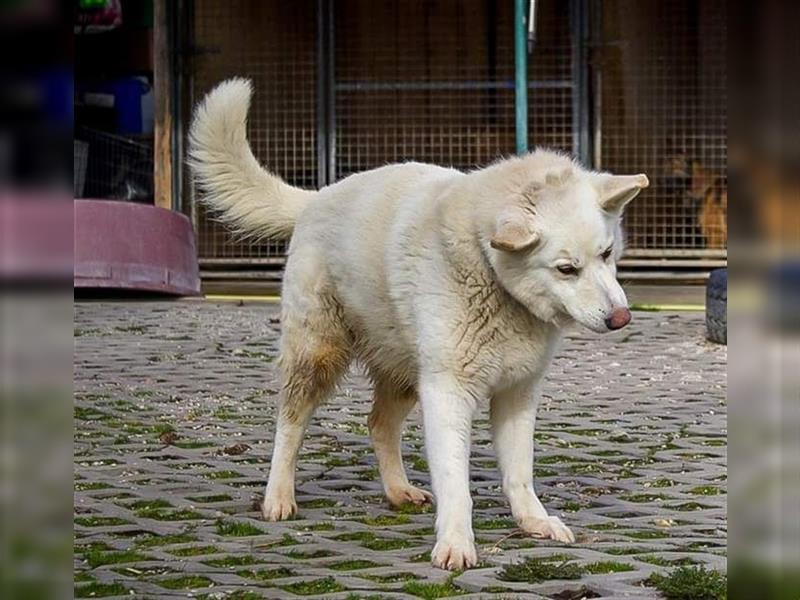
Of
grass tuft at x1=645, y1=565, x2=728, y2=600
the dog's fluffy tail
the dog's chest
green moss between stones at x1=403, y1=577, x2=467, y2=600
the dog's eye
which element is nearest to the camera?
grass tuft at x1=645, y1=565, x2=728, y2=600

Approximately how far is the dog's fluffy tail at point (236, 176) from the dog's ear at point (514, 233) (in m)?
1.37

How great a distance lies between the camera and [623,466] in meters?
5.23

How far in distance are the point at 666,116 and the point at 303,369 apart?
777cm

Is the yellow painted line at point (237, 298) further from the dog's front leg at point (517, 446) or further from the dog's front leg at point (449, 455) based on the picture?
the dog's front leg at point (449, 455)

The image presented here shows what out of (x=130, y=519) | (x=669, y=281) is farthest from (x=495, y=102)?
(x=130, y=519)

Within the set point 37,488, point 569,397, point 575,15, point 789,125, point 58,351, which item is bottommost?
point 569,397

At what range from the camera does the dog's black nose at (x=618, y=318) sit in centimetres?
373

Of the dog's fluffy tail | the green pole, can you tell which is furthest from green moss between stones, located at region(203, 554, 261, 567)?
the green pole

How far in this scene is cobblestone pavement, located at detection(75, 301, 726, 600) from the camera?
3.50 meters

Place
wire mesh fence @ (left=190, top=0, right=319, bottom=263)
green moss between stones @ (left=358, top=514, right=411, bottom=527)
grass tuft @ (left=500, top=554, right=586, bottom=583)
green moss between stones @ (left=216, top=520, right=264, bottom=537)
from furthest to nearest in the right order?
wire mesh fence @ (left=190, top=0, right=319, bottom=263)
green moss between stones @ (left=358, top=514, right=411, bottom=527)
green moss between stones @ (left=216, top=520, right=264, bottom=537)
grass tuft @ (left=500, top=554, right=586, bottom=583)

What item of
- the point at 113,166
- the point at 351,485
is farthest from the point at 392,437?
the point at 113,166

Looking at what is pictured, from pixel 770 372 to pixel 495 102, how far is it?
11021 mm

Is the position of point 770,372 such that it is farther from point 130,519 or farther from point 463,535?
point 130,519

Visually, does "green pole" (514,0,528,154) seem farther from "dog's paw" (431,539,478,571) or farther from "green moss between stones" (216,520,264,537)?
"dog's paw" (431,539,478,571)
